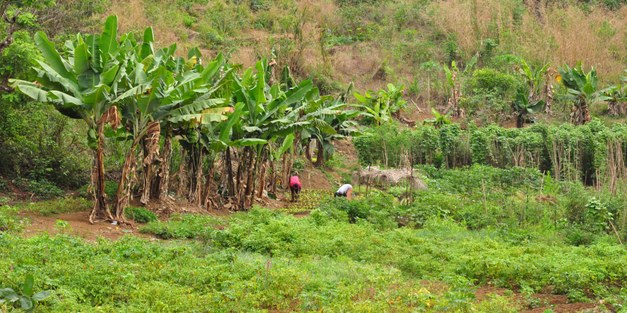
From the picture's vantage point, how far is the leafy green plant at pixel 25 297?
25.2 ft

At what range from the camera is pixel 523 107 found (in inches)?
1131

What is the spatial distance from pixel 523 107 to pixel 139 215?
17683 mm

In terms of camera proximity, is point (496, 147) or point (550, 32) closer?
point (496, 147)

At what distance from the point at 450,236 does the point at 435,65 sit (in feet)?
71.8

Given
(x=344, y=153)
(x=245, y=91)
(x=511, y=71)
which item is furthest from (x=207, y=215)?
(x=511, y=71)

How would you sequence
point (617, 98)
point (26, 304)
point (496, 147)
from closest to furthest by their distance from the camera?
1. point (26, 304)
2. point (496, 147)
3. point (617, 98)

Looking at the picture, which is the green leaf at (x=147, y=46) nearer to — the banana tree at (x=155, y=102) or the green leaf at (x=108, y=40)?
the banana tree at (x=155, y=102)

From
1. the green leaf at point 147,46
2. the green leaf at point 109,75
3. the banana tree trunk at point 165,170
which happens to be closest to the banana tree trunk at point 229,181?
the banana tree trunk at point 165,170

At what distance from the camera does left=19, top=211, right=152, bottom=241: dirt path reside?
40.6ft

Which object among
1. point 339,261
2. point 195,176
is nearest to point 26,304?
point 339,261

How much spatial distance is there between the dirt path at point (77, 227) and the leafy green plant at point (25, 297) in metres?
4.09

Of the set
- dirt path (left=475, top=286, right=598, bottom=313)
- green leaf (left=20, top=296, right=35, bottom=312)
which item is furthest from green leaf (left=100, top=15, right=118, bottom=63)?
dirt path (left=475, top=286, right=598, bottom=313)

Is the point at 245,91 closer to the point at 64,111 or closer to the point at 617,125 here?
the point at 64,111

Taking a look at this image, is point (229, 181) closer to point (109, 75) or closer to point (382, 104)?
point (109, 75)
